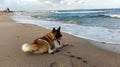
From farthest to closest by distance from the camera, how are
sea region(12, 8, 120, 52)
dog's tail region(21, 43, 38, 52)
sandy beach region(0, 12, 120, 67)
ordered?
sea region(12, 8, 120, 52)
dog's tail region(21, 43, 38, 52)
sandy beach region(0, 12, 120, 67)

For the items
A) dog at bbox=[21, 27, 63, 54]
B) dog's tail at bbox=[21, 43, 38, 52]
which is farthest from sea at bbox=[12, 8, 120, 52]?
dog's tail at bbox=[21, 43, 38, 52]

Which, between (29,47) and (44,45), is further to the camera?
(44,45)

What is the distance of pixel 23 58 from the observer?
20.7 ft

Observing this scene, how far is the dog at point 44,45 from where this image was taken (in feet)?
21.7

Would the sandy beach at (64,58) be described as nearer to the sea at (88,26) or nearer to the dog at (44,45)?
the dog at (44,45)

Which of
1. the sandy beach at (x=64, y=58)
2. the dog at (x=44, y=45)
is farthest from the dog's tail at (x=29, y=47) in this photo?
the sandy beach at (x=64, y=58)

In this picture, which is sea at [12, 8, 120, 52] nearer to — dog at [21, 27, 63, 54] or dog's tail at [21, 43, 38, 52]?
dog at [21, 27, 63, 54]

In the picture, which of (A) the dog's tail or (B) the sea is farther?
(B) the sea

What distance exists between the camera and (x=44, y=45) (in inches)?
269

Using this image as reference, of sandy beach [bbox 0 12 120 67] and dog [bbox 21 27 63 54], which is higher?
dog [bbox 21 27 63 54]

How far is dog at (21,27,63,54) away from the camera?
21.7 ft

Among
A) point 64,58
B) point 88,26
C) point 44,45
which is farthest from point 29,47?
point 88,26

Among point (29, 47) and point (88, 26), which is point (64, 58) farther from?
point (88, 26)

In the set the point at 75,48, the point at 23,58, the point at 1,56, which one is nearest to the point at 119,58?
the point at 75,48
